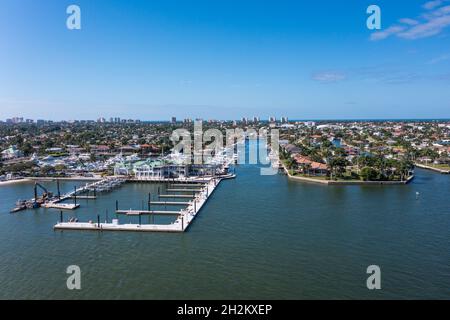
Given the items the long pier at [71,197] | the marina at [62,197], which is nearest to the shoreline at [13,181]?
the marina at [62,197]

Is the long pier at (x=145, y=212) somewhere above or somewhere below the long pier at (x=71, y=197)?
below

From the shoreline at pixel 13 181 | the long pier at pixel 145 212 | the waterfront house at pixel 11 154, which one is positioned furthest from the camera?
the waterfront house at pixel 11 154

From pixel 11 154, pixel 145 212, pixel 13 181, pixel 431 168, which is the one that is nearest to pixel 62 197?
pixel 145 212

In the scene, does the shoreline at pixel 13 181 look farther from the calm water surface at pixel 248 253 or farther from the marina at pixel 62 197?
the calm water surface at pixel 248 253

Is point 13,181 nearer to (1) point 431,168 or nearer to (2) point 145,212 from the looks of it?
(2) point 145,212

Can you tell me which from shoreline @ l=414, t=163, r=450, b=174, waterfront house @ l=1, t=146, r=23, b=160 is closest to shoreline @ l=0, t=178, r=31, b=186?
waterfront house @ l=1, t=146, r=23, b=160
